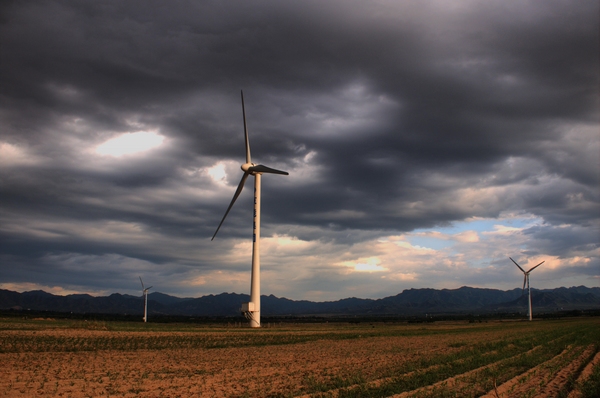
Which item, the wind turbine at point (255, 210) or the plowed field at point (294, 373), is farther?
the wind turbine at point (255, 210)

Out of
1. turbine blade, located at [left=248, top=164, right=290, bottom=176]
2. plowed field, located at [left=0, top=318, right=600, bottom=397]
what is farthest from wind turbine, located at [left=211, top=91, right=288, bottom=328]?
plowed field, located at [left=0, top=318, right=600, bottom=397]

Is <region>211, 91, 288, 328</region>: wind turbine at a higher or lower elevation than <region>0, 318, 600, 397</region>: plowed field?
higher

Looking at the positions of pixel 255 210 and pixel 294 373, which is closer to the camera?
pixel 294 373

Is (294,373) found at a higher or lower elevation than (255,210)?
lower

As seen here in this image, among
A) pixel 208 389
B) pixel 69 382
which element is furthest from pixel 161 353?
pixel 208 389

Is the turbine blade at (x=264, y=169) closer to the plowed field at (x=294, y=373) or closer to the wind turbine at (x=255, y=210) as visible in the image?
the wind turbine at (x=255, y=210)

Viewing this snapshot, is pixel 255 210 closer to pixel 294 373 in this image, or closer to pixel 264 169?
pixel 264 169

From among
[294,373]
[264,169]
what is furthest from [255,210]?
[294,373]

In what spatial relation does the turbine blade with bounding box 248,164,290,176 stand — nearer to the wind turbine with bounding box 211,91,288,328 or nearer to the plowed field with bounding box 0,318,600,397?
the wind turbine with bounding box 211,91,288,328

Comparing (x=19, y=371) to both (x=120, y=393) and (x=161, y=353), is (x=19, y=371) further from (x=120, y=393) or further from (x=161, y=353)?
Result: (x=161, y=353)

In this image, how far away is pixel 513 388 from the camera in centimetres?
2655

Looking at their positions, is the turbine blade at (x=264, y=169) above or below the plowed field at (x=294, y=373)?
above

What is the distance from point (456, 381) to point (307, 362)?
1502cm

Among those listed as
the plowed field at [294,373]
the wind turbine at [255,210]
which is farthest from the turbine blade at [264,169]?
the plowed field at [294,373]
